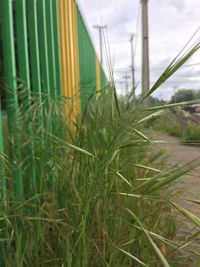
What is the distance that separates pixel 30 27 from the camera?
2.10 m

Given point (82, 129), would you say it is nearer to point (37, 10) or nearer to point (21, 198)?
point (21, 198)

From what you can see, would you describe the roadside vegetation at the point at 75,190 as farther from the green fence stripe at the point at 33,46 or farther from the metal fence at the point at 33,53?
the green fence stripe at the point at 33,46

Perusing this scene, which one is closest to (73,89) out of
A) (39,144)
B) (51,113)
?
(51,113)

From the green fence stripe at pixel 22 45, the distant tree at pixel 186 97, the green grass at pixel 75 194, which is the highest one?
the green fence stripe at pixel 22 45

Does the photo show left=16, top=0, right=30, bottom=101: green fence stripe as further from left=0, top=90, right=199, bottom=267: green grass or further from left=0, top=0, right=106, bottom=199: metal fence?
left=0, top=90, right=199, bottom=267: green grass

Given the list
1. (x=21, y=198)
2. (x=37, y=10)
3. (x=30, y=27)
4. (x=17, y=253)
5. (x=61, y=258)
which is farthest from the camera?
(x=37, y=10)

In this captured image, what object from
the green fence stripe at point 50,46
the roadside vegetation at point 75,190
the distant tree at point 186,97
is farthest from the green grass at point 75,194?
the green fence stripe at point 50,46

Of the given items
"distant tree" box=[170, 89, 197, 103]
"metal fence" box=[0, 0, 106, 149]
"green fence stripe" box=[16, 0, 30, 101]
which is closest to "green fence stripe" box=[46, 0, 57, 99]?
"metal fence" box=[0, 0, 106, 149]

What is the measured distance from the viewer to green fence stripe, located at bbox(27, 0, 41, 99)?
2084 millimetres

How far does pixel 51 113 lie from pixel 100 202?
476 millimetres

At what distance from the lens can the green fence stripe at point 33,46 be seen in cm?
208

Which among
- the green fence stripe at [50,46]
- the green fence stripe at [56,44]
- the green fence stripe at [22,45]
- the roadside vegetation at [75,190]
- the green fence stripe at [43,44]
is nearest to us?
the roadside vegetation at [75,190]

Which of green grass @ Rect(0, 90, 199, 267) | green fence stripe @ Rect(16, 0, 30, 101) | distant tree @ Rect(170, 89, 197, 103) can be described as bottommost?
green grass @ Rect(0, 90, 199, 267)

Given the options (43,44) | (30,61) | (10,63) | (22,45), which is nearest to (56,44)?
(43,44)
